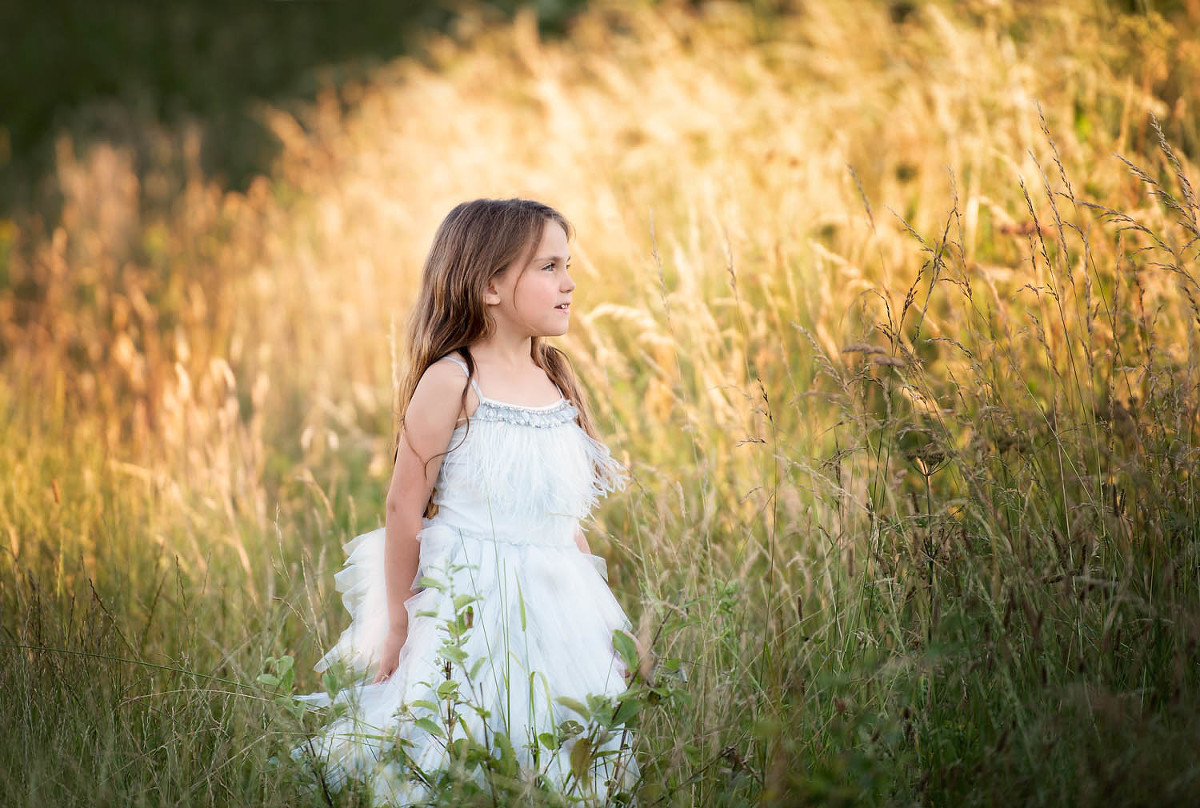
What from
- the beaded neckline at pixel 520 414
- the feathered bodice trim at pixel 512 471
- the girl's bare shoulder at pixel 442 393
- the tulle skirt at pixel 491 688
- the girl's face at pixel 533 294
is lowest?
the tulle skirt at pixel 491 688

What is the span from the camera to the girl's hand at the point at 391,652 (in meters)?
1.97

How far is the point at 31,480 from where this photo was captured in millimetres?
3064

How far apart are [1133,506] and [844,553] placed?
25.3 inches

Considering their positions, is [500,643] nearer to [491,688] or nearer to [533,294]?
[491,688]

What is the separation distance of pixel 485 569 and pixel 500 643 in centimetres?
15

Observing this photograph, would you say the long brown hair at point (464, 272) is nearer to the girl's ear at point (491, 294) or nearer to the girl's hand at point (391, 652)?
the girl's ear at point (491, 294)

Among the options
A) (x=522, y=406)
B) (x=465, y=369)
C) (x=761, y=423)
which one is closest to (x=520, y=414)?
(x=522, y=406)

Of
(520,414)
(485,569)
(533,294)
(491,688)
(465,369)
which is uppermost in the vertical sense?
(533,294)

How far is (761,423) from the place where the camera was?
279 cm

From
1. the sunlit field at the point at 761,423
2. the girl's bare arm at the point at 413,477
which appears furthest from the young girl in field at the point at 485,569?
the sunlit field at the point at 761,423

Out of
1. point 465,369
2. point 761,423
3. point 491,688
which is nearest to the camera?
point 491,688

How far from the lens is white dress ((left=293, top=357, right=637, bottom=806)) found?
1783 millimetres

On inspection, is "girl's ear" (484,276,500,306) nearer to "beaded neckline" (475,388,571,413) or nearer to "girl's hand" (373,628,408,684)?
"beaded neckline" (475,388,571,413)

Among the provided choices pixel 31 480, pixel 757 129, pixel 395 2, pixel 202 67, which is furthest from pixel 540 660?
pixel 395 2
